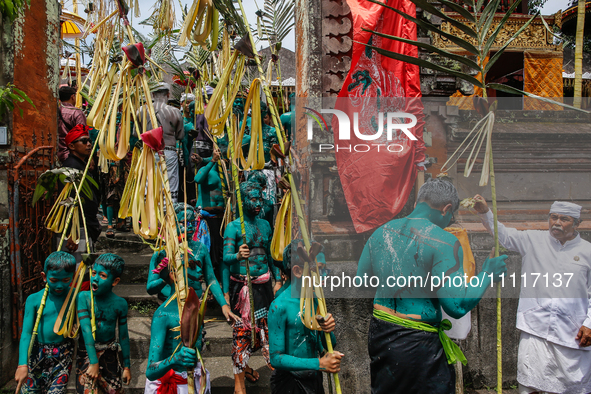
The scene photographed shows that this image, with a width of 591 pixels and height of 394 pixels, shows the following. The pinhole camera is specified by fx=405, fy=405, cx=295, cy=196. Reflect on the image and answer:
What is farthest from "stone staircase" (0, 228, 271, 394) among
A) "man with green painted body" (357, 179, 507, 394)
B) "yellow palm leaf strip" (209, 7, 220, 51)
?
"yellow palm leaf strip" (209, 7, 220, 51)

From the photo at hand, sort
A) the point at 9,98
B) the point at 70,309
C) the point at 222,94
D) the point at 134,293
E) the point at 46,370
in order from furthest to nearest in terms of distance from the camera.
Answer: the point at 134,293 → the point at 9,98 → the point at 46,370 → the point at 70,309 → the point at 222,94

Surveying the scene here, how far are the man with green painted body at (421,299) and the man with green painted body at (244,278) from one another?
4.23ft

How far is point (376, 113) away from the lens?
158 inches

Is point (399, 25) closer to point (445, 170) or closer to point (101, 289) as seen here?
point (445, 170)

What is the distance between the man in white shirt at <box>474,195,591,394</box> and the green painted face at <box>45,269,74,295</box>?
314 centimetres

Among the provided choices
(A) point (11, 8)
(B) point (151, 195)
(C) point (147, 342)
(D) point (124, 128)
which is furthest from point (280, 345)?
(A) point (11, 8)

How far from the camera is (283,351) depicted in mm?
2354

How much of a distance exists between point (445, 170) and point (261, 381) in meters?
3.03

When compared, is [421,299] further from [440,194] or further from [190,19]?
[190,19]

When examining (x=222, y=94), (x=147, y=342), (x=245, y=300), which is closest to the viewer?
(x=222, y=94)

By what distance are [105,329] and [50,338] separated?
1.28 ft

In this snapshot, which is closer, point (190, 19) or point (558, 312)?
point (190, 19)

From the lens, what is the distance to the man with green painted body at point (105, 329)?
2879 mm

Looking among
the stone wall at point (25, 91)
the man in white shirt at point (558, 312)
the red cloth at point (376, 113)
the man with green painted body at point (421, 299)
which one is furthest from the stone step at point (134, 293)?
the man in white shirt at point (558, 312)
